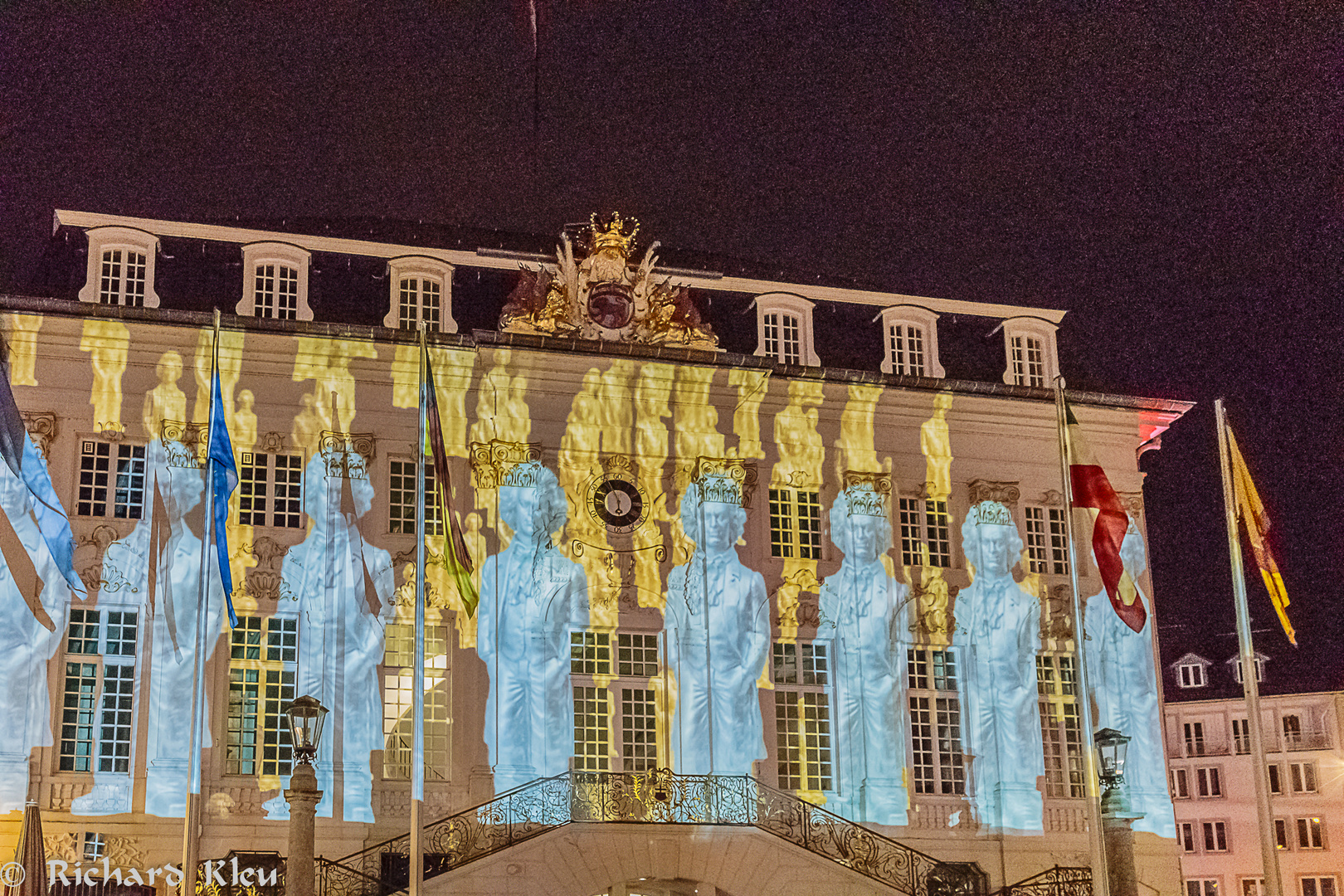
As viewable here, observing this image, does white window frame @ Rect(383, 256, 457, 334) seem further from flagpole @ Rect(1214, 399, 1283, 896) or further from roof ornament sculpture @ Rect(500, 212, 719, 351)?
flagpole @ Rect(1214, 399, 1283, 896)

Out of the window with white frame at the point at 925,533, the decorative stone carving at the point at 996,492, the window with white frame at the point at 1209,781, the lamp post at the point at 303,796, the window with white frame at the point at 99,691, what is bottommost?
the window with white frame at the point at 1209,781

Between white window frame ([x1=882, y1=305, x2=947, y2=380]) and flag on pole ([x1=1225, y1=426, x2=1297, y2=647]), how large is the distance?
→ 401 inches

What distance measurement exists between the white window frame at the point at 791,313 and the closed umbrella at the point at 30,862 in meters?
16.2

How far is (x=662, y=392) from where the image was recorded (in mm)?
32812

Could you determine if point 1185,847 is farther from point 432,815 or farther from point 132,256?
point 132,256

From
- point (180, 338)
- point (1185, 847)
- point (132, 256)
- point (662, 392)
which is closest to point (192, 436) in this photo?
point (180, 338)

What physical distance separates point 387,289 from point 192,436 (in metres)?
4.75

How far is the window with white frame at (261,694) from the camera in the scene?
29.2 m

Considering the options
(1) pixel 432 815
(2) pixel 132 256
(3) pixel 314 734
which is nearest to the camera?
(3) pixel 314 734

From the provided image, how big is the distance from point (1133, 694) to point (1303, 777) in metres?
24.0

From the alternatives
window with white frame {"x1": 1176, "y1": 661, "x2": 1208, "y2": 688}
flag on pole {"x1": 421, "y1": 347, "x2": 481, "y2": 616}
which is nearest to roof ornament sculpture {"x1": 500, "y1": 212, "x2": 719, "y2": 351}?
flag on pole {"x1": 421, "y1": 347, "x2": 481, "y2": 616}

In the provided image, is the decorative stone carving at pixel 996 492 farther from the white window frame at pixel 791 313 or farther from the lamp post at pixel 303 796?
the lamp post at pixel 303 796

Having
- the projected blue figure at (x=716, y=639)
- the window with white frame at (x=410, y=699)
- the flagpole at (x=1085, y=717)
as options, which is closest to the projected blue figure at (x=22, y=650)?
the window with white frame at (x=410, y=699)

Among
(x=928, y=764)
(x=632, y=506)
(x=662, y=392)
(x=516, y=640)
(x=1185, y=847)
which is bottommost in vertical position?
(x=1185, y=847)
